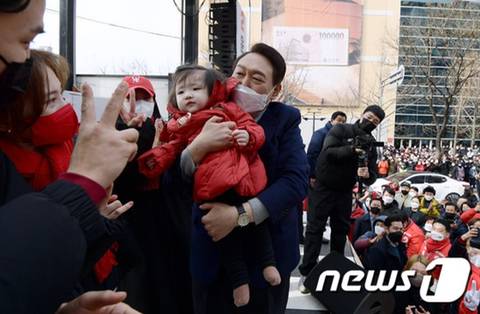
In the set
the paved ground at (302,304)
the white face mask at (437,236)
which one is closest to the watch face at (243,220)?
the paved ground at (302,304)

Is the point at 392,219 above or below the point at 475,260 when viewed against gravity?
above

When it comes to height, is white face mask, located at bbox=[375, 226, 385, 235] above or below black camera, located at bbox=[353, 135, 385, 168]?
below

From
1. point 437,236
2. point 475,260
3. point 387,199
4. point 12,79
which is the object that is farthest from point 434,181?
point 12,79

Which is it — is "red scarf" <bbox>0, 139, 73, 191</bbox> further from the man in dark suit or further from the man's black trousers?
the man's black trousers

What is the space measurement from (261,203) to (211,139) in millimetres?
291

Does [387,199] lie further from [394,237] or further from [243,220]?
[243,220]

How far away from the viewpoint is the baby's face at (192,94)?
1.71m

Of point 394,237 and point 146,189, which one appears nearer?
point 146,189

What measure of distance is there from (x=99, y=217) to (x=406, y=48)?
76.0 ft

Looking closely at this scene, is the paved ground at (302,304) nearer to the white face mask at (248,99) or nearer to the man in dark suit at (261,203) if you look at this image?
the man in dark suit at (261,203)

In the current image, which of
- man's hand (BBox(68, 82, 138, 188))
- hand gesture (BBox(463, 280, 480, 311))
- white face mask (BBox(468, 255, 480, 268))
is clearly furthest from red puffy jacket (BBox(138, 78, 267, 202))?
white face mask (BBox(468, 255, 480, 268))

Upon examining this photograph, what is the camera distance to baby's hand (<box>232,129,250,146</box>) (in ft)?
4.84

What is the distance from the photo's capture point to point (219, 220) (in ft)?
4.77

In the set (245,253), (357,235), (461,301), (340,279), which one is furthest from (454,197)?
(245,253)
